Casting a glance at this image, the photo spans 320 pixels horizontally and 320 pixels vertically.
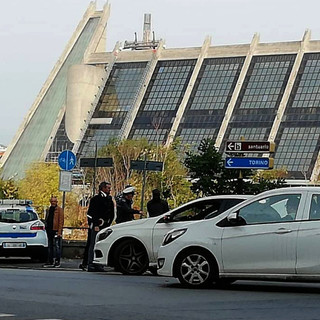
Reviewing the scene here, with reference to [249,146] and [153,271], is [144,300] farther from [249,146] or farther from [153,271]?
[249,146]

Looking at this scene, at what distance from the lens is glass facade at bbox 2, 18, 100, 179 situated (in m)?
129

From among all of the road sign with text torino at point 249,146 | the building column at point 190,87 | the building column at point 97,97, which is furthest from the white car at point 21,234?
the building column at point 97,97

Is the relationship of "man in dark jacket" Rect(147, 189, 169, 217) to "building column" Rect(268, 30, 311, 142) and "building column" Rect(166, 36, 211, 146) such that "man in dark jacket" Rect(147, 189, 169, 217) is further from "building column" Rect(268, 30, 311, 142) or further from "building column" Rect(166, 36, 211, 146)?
"building column" Rect(268, 30, 311, 142)

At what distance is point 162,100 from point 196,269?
108224mm

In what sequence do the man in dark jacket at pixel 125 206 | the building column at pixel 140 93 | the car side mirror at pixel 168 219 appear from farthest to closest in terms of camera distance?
the building column at pixel 140 93
the man in dark jacket at pixel 125 206
the car side mirror at pixel 168 219

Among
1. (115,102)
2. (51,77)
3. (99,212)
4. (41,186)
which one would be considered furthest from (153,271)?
(51,77)

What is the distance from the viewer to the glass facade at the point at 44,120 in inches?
5084

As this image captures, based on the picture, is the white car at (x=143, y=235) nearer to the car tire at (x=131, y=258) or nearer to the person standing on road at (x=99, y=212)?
the car tire at (x=131, y=258)

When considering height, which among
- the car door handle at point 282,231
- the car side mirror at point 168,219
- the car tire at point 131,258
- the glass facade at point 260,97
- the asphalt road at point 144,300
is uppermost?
the glass facade at point 260,97

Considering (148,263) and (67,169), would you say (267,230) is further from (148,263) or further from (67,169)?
(67,169)

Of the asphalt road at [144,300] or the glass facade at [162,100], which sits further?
the glass facade at [162,100]

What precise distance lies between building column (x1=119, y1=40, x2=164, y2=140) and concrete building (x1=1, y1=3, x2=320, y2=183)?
121 mm

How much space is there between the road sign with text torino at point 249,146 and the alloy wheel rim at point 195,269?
27.7 feet

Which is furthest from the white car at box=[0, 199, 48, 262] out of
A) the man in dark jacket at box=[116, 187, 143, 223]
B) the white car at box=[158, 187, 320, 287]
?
the white car at box=[158, 187, 320, 287]
